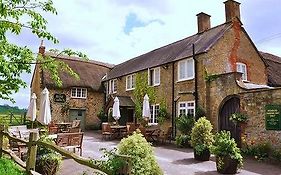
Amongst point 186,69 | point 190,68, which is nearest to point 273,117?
point 190,68

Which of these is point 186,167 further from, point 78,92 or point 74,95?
point 78,92

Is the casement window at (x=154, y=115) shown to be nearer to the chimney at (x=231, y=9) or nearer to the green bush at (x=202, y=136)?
the chimney at (x=231, y=9)

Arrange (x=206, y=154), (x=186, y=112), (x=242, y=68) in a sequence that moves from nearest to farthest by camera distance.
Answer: (x=206, y=154), (x=186, y=112), (x=242, y=68)

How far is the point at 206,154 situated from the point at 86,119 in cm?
2123

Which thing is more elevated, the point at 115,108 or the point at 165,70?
the point at 165,70

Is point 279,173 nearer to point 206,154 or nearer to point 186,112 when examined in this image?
point 206,154

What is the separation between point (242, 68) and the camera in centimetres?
2119

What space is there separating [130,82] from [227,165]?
17827 millimetres

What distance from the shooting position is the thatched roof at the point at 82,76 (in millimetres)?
30453

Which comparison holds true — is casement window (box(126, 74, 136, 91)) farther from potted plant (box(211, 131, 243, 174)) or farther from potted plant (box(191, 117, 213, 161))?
potted plant (box(211, 131, 243, 174))

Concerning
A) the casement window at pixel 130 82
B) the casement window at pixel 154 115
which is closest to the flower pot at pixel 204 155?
the casement window at pixel 154 115

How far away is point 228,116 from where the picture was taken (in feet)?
54.9

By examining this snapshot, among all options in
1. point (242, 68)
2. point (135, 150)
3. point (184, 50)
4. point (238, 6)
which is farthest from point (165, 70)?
point (135, 150)

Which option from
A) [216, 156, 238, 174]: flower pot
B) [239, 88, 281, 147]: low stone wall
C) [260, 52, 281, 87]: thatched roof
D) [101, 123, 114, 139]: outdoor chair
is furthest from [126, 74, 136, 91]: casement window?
[216, 156, 238, 174]: flower pot
